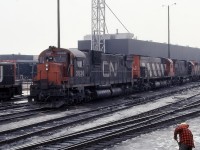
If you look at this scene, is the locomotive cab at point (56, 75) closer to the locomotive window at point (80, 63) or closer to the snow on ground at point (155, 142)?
the locomotive window at point (80, 63)

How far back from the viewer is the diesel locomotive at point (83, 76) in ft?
74.6

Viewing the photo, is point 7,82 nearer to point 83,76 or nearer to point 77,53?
point 83,76

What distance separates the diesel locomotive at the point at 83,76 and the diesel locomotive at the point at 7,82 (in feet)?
18.1

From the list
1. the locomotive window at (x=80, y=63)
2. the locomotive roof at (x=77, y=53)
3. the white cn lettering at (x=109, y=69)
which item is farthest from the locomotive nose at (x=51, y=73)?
the white cn lettering at (x=109, y=69)

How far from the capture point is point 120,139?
13.5m

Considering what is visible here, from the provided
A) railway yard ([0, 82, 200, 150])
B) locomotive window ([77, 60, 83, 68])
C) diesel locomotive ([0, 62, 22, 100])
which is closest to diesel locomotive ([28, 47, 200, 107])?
locomotive window ([77, 60, 83, 68])

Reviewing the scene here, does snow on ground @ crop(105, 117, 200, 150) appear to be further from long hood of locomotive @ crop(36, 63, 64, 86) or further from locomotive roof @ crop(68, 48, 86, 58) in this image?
locomotive roof @ crop(68, 48, 86, 58)

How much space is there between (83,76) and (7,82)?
706 centimetres

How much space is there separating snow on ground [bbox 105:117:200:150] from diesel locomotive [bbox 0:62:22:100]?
16306mm

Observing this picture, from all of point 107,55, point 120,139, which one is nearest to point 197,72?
point 107,55

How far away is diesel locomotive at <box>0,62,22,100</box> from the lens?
28.5m

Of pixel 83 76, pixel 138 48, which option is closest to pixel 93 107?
pixel 83 76

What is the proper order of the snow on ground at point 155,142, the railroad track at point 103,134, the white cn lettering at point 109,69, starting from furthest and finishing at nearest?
1. the white cn lettering at point 109,69
2. the snow on ground at point 155,142
3. the railroad track at point 103,134

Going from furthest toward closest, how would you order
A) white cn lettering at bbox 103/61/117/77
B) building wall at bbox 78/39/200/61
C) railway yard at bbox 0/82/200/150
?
building wall at bbox 78/39/200/61, white cn lettering at bbox 103/61/117/77, railway yard at bbox 0/82/200/150
